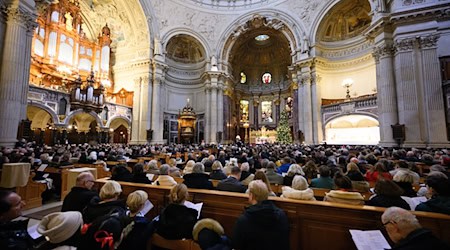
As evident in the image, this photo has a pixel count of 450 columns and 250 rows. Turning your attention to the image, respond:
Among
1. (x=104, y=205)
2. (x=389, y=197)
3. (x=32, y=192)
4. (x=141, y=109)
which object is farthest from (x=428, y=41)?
(x=141, y=109)

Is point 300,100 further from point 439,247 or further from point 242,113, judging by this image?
point 439,247

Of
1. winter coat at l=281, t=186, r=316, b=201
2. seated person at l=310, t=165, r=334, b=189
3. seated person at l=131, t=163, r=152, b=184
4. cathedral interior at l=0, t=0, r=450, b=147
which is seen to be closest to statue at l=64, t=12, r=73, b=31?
cathedral interior at l=0, t=0, r=450, b=147

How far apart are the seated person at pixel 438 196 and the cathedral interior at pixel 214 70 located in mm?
9155

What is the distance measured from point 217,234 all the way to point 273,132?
22.3 m

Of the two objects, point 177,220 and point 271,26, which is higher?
point 271,26

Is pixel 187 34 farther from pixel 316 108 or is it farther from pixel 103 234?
pixel 103 234

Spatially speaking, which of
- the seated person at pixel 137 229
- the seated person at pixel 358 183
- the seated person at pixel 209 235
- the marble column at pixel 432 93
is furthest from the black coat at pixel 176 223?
the marble column at pixel 432 93

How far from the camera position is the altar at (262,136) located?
23.0 m

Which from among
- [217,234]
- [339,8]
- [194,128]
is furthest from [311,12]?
[217,234]

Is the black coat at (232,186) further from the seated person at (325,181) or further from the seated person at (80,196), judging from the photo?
the seated person at (80,196)

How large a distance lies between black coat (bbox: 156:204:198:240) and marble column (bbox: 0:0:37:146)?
8.06 metres

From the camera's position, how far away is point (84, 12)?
1766 cm

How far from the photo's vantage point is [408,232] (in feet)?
4.72

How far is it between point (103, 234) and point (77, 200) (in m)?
1.26
